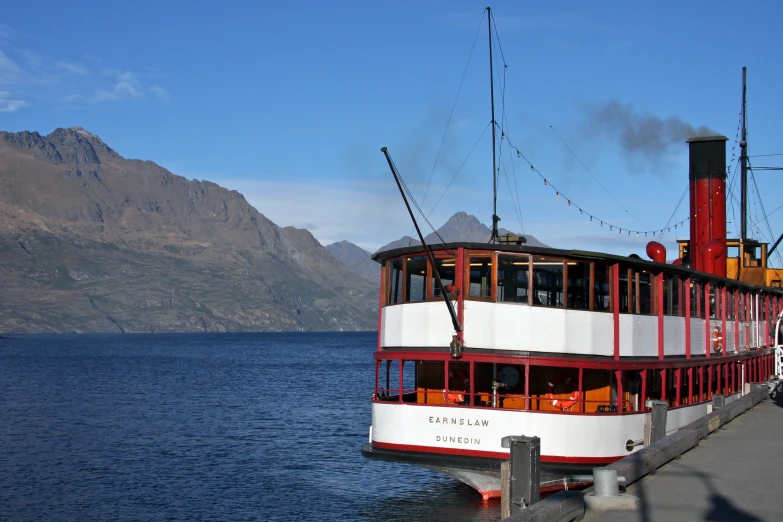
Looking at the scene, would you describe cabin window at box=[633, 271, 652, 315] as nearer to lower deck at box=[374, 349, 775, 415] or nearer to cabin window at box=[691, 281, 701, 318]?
lower deck at box=[374, 349, 775, 415]

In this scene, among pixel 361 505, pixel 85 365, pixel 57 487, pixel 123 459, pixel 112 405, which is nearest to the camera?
pixel 361 505

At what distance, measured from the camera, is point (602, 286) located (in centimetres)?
2458


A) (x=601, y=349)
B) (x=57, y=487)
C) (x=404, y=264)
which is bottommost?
(x=57, y=487)

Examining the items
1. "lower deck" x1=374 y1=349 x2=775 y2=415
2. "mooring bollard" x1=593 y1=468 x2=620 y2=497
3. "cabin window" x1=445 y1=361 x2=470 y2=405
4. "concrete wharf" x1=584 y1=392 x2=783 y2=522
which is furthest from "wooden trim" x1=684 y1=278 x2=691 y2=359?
"mooring bollard" x1=593 y1=468 x2=620 y2=497

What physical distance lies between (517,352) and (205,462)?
24616 millimetres

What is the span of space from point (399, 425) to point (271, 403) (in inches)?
2067

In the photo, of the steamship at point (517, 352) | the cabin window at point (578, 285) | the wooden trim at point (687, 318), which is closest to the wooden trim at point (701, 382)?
the wooden trim at point (687, 318)

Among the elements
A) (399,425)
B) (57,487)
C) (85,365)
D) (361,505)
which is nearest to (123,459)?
(57,487)

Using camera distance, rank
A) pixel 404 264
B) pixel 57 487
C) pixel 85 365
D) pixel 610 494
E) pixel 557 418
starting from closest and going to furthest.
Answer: pixel 610 494 < pixel 557 418 < pixel 404 264 < pixel 57 487 < pixel 85 365

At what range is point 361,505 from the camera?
106 feet

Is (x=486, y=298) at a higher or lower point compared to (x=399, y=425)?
higher

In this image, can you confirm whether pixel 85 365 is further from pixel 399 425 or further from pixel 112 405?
pixel 399 425

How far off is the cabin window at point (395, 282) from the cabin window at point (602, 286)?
210 inches

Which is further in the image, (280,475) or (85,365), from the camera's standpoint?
(85,365)
